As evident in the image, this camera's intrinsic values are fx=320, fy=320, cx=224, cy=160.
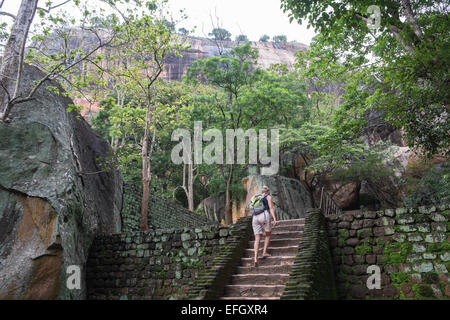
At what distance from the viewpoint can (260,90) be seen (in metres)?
15.6

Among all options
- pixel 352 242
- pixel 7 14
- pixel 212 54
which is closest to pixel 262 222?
pixel 352 242

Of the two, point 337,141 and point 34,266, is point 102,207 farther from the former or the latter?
point 337,141

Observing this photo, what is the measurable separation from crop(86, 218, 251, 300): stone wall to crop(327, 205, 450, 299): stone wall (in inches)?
88.1

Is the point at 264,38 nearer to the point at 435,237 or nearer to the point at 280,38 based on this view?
the point at 280,38

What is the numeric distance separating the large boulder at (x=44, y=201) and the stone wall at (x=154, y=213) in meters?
2.11

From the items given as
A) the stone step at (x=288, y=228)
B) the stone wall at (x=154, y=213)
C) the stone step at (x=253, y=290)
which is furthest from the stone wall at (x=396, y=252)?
the stone wall at (x=154, y=213)

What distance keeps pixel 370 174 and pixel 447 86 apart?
34.4 ft

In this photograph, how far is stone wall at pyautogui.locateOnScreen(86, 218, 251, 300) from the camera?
22.8 feet

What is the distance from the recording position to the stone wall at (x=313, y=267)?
4422 millimetres

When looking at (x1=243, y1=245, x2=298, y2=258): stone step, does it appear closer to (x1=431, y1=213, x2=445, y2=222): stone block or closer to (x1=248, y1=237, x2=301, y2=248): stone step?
(x1=248, y1=237, x2=301, y2=248): stone step

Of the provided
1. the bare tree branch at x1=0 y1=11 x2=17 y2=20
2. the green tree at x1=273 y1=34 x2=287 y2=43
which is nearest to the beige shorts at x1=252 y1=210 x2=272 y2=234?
the bare tree branch at x1=0 y1=11 x2=17 y2=20

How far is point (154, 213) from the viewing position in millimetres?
12906

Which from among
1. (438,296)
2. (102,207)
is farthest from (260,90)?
(438,296)

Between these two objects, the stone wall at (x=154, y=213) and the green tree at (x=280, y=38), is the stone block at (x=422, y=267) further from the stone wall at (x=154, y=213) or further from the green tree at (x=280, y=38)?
the green tree at (x=280, y=38)
